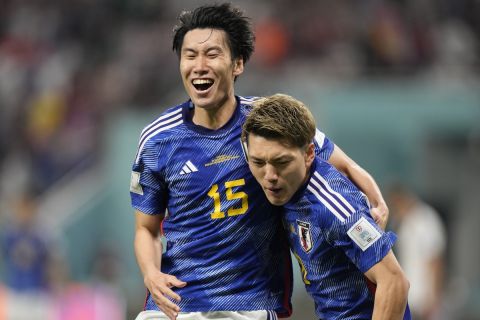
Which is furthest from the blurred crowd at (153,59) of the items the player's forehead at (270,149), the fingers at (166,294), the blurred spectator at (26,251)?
the player's forehead at (270,149)

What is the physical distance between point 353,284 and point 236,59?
119 centimetres

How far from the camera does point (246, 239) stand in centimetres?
502

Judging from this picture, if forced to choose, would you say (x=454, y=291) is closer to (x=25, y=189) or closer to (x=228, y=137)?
(x=25, y=189)

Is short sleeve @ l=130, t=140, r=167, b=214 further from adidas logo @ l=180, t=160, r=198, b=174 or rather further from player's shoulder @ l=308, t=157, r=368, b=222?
player's shoulder @ l=308, t=157, r=368, b=222

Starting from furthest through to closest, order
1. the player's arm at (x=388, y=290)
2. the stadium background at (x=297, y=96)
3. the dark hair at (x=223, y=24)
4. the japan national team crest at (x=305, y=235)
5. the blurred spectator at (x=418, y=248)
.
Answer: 1. the stadium background at (x=297, y=96)
2. the blurred spectator at (x=418, y=248)
3. the dark hair at (x=223, y=24)
4. the japan national team crest at (x=305, y=235)
5. the player's arm at (x=388, y=290)

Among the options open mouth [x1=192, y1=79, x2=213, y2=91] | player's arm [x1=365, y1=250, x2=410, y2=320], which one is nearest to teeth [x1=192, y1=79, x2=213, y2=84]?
open mouth [x1=192, y1=79, x2=213, y2=91]

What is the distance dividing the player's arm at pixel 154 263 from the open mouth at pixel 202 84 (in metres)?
0.68

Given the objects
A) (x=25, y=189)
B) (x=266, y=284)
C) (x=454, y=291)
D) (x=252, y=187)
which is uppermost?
(x=252, y=187)

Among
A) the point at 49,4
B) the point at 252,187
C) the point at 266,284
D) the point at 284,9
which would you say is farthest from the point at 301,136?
the point at 49,4

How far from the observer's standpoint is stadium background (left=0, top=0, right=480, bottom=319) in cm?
1298

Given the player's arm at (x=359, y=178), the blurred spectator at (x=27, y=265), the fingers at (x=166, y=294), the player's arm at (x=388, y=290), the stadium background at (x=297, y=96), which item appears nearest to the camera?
the player's arm at (x=388, y=290)

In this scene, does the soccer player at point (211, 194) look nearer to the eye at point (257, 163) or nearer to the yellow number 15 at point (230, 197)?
the yellow number 15 at point (230, 197)

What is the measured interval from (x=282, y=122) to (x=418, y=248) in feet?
18.5

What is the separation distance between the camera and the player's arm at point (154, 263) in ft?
16.1
